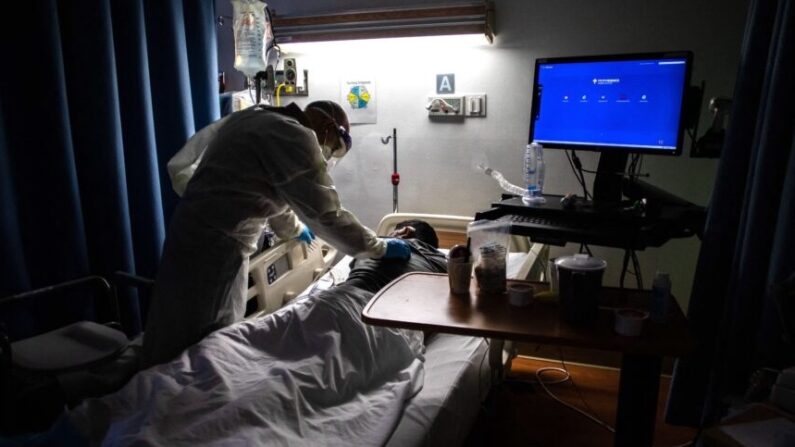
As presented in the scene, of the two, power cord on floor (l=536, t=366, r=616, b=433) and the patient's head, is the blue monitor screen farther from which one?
power cord on floor (l=536, t=366, r=616, b=433)

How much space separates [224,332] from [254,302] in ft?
2.94

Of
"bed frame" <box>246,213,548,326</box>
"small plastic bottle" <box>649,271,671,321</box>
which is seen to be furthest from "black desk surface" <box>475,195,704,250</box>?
"bed frame" <box>246,213,548,326</box>

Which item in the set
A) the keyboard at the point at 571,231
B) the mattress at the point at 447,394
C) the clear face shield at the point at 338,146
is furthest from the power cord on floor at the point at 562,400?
the clear face shield at the point at 338,146

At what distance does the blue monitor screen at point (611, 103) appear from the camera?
5.60ft

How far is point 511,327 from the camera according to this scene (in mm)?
1245

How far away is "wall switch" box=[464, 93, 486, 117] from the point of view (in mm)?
2766

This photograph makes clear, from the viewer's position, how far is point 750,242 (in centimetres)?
135

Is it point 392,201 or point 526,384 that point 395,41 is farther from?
point 526,384

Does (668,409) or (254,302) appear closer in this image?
(668,409)

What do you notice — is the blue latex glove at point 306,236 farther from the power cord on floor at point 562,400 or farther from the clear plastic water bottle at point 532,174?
the power cord on floor at point 562,400

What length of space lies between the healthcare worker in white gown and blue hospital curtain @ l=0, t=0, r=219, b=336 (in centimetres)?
42

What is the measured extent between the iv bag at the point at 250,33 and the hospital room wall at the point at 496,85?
28cm

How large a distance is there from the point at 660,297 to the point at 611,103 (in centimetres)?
82

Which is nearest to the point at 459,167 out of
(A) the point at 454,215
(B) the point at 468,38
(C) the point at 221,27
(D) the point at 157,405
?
(A) the point at 454,215
